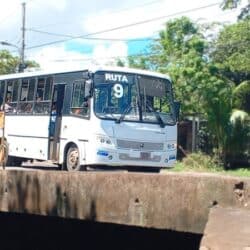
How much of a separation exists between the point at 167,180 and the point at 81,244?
2.65 meters

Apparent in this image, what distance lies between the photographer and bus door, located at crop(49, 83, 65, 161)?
56.6 ft

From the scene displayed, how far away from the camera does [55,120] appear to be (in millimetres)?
17500

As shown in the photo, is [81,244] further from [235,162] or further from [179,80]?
[179,80]

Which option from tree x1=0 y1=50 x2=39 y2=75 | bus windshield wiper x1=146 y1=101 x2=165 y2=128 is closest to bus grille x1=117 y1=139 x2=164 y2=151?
bus windshield wiper x1=146 y1=101 x2=165 y2=128

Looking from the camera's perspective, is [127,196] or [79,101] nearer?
[127,196]

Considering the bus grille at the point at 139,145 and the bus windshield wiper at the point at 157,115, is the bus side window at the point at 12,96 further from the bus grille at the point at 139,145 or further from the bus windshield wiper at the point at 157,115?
the bus windshield wiper at the point at 157,115

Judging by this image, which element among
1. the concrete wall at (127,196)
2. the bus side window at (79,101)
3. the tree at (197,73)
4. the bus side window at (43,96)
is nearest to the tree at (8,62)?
the tree at (197,73)

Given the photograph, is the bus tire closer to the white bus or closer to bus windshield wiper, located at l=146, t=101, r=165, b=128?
the white bus

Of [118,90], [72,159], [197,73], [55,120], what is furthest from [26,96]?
[197,73]

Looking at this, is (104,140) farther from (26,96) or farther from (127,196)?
(127,196)

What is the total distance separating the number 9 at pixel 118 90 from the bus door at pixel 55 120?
85.8 inches

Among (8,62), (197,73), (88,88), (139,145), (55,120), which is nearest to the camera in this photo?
(88,88)

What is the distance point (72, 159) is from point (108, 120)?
150cm

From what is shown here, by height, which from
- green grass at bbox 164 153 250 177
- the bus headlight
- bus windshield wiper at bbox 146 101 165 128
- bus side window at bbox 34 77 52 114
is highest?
bus side window at bbox 34 77 52 114
